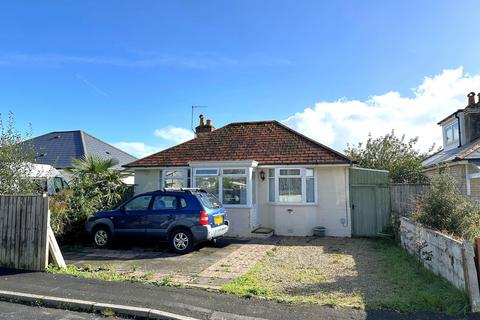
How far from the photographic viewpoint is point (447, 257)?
261 inches

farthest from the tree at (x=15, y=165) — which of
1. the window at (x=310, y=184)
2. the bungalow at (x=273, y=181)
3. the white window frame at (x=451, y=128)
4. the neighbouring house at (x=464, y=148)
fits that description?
the white window frame at (x=451, y=128)

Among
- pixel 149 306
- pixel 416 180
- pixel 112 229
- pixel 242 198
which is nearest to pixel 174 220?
pixel 112 229

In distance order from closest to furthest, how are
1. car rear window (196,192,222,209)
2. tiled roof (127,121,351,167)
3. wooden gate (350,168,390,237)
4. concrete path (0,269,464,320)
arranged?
concrete path (0,269,464,320), car rear window (196,192,222,209), wooden gate (350,168,390,237), tiled roof (127,121,351,167)

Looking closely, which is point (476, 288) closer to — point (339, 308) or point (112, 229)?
point (339, 308)

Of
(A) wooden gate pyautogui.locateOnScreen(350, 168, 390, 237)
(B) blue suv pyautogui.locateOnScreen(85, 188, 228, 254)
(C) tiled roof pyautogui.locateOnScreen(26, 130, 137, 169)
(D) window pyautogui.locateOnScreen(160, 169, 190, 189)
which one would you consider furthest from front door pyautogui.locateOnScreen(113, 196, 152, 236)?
(C) tiled roof pyautogui.locateOnScreen(26, 130, 137, 169)

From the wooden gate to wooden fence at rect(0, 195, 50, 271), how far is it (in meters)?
10.4

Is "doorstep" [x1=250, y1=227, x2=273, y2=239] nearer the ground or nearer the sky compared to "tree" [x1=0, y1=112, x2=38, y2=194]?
nearer the ground

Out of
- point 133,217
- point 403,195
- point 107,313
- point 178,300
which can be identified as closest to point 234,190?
point 133,217

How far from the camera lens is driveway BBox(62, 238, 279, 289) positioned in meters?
7.69

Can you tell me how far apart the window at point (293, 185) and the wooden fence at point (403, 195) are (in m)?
2.95

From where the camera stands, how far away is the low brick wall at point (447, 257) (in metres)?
5.56

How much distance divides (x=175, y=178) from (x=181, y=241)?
5.57m

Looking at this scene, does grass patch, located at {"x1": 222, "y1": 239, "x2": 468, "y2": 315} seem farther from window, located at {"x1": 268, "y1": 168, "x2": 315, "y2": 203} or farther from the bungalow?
window, located at {"x1": 268, "y1": 168, "x2": 315, "y2": 203}

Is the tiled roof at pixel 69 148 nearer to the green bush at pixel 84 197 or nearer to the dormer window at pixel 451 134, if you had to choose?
the green bush at pixel 84 197
